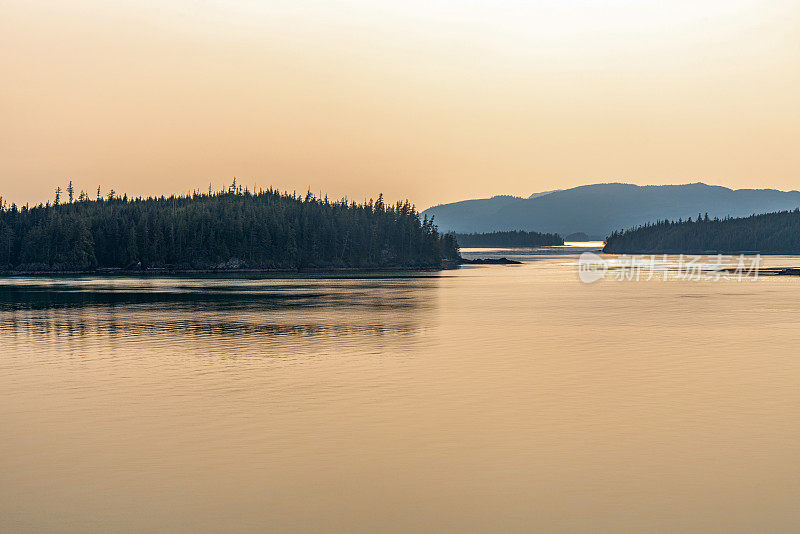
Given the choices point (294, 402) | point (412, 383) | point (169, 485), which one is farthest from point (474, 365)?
point (169, 485)

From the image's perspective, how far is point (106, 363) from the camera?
40.6 m

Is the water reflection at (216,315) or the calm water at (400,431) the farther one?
the water reflection at (216,315)

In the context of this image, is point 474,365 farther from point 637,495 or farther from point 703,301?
point 703,301

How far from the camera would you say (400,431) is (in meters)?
25.4

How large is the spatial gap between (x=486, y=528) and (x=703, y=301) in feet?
254

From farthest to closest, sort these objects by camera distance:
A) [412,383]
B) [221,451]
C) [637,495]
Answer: [412,383] → [221,451] → [637,495]

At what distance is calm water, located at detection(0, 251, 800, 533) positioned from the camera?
17797 mm

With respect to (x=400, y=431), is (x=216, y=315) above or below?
above

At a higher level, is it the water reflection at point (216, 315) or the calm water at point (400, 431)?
the water reflection at point (216, 315)

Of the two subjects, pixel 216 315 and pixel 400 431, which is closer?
pixel 400 431

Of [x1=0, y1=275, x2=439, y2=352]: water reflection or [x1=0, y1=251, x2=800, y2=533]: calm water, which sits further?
[x1=0, y1=275, x2=439, y2=352]: water reflection

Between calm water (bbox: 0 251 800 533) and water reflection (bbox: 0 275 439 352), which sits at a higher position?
water reflection (bbox: 0 275 439 352)

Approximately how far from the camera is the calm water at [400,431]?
58.4 ft

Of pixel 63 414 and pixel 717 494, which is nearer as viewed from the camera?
pixel 717 494
